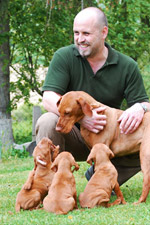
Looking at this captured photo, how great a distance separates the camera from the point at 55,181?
4.21 meters

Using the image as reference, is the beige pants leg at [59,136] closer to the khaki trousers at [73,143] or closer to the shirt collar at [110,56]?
the khaki trousers at [73,143]

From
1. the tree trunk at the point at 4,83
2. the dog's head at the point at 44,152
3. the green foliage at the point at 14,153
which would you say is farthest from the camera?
the tree trunk at the point at 4,83

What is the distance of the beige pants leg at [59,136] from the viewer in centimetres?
516

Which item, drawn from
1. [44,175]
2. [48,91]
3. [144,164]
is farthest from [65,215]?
[48,91]

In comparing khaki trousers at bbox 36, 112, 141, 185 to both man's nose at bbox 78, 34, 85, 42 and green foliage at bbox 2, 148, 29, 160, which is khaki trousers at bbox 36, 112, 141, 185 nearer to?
man's nose at bbox 78, 34, 85, 42

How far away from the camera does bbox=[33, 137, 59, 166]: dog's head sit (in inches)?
185

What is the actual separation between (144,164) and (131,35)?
26.5 feet

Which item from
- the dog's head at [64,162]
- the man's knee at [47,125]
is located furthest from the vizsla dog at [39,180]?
the man's knee at [47,125]

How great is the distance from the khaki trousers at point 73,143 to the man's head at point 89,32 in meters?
0.97

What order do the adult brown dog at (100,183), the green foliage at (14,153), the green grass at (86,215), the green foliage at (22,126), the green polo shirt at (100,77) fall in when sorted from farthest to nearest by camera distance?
the green foliage at (22,126)
the green foliage at (14,153)
the green polo shirt at (100,77)
the adult brown dog at (100,183)
the green grass at (86,215)

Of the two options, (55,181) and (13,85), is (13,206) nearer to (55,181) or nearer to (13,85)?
(55,181)

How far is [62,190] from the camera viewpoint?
162 inches

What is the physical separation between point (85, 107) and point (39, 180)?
37.9 inches

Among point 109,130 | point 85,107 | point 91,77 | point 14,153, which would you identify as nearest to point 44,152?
point 85,107
